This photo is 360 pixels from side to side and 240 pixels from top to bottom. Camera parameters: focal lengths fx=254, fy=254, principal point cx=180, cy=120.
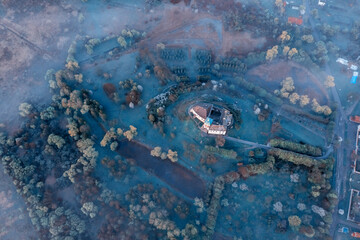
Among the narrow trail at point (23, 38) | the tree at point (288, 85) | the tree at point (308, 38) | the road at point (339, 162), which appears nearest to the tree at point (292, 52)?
the tree at point (308, 38)

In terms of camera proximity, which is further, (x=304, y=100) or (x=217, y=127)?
(x=304, y=100)

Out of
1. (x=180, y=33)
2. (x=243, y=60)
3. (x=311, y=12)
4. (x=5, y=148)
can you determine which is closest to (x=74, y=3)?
(x=180, y=33)

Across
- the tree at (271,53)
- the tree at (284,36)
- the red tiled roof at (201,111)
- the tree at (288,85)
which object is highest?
the tree at (284,36)

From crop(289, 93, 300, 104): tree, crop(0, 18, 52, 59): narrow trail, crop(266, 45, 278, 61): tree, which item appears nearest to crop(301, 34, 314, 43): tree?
crop(266, 45, 278, 61): tree

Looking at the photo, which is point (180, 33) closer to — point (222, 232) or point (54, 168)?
point (54, 168)

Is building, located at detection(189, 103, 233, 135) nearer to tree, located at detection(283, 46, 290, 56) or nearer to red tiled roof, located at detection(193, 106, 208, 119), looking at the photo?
red tiled roof, located at detection(193, 106, 208, 119)

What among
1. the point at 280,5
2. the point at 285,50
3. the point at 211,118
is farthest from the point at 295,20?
the point at 211,118

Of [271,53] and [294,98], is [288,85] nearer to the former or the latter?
[294,98]

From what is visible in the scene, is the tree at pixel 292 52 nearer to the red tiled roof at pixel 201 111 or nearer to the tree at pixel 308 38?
the tree at pixel 308 38

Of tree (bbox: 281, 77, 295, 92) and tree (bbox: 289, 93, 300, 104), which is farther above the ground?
tree (bbox: 281, 77, 295, 92)
